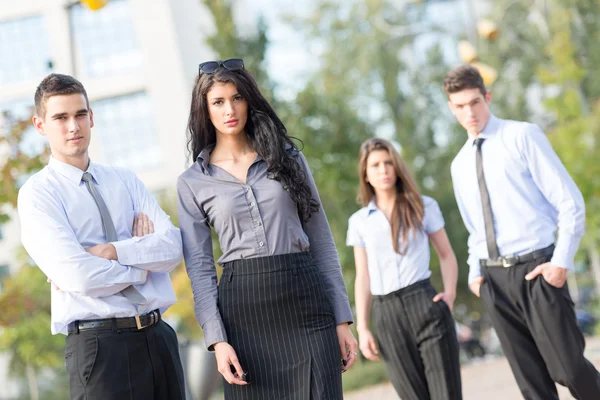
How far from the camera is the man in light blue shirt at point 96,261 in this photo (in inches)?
177

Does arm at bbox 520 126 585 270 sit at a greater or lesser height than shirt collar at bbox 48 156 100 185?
lesser

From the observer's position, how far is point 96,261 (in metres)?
4.53

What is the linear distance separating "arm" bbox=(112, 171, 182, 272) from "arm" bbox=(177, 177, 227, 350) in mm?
70

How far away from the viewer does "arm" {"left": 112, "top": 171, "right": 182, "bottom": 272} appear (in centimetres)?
466

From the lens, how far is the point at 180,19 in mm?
46125

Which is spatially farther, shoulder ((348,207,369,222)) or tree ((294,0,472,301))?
tree ((294,0,472,301))

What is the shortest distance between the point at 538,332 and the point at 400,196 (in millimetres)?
1574

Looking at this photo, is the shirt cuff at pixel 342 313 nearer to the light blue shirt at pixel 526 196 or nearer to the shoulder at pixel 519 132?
the light blue shirt at pixel 526 196

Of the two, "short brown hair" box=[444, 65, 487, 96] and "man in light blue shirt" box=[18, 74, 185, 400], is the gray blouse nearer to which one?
"man in light blue shirt" box=[18, 74, 185, 400]

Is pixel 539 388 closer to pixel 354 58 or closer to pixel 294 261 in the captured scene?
pixel 294 261

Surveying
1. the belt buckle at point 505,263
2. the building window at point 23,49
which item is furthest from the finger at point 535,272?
the building window at point 23,49

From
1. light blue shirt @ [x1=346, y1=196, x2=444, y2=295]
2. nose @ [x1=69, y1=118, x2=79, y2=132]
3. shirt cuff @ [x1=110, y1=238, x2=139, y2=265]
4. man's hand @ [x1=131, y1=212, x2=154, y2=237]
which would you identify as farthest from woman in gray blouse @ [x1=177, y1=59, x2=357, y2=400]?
light blue shirt @ [x1=346, y1=196, x2=444, y2=295]

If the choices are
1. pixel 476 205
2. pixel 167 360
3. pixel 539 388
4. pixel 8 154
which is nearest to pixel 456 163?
pixel 476 205

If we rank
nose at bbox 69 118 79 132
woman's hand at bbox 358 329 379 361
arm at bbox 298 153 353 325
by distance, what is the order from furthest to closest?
1. woman's hand at bbox 358 329 379 361
2. arm at bbox 298 153 353 325
3. nose at bbox 69 118 79 132
